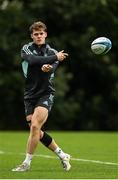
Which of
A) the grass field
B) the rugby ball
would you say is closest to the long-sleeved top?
the rugby ball

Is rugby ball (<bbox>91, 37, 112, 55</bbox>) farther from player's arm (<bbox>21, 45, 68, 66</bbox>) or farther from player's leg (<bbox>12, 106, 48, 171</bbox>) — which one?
player's leg (<bbox>12, 106, 48, 171</bbox>)

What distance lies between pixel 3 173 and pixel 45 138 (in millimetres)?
1145

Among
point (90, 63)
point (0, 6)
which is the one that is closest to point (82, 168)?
point (0, 6)

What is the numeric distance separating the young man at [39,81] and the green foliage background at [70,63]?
28.2 meters

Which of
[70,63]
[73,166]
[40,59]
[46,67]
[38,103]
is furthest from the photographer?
[70,63]

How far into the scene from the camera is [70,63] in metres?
45.4

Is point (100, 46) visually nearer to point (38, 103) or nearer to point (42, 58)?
point (42, 58)

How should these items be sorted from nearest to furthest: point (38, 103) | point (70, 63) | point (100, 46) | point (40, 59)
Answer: point (40, 59) → point (38, 103) → point (100, 46) → point (70, 63)

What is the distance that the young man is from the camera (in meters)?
11.6

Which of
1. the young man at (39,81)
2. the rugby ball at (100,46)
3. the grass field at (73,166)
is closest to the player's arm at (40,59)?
the young man at (39,81)

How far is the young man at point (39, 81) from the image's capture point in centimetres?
1156

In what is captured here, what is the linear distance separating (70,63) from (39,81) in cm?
3363

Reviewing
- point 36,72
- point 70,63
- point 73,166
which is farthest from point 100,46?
point 70,63

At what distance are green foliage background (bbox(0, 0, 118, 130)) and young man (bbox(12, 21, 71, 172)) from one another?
92.6 feet
